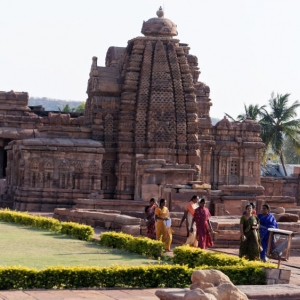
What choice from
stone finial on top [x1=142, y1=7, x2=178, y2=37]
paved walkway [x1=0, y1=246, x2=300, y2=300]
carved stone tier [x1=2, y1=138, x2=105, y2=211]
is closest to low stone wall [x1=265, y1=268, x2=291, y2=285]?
paved walkway [x1=0, y1=246, x2=300, y2=300]

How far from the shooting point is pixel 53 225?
68.0 feet

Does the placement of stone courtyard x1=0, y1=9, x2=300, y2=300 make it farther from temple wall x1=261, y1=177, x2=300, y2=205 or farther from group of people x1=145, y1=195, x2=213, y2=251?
group of people x1=145, y1=195, x2=213, y2=251

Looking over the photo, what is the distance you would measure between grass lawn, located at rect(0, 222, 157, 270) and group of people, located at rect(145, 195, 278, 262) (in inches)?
53.5

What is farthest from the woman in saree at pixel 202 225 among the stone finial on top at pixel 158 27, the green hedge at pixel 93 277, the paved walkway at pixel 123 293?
the stone finial on top at pixel 158 27

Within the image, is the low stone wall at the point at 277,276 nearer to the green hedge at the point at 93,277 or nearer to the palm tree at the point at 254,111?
the green hedge at the point at 93,277

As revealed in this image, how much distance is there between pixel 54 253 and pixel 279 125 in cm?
3716

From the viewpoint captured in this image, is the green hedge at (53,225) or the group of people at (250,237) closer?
the group of people at (250,237)

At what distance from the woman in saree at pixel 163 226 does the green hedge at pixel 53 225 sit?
153 centimetres

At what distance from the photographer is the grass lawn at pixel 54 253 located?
14047 millimetres

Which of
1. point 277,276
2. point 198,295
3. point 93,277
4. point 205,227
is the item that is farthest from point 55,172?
point 198,295

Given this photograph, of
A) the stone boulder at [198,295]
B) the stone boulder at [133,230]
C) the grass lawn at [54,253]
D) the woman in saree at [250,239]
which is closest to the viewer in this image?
the stone boulder at [198,295]

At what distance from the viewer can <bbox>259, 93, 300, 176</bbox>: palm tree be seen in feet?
166

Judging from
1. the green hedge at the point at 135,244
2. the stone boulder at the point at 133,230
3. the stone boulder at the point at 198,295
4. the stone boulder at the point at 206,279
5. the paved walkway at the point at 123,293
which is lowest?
the paved walkway at the point at 123,293

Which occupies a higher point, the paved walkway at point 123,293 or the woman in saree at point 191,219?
the woman in saree at point 191,219
